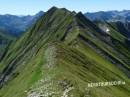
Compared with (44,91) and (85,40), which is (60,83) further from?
(85,40)

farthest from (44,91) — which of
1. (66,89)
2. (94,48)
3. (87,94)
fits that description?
(94,48)

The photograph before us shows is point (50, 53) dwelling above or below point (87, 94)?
above

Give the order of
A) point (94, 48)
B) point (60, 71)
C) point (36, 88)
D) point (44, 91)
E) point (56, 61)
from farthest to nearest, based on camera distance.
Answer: point (94, 48)
point (56, 61)
point (60, 71)
point (36, 88)
point (44, 91)

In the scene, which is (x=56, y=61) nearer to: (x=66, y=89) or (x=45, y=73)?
(x=45, y=73)

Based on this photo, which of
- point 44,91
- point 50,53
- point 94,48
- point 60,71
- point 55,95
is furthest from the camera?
point 94,48

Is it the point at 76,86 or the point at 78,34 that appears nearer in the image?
the point at 76,86

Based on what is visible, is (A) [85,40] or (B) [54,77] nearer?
(B) [54,77]

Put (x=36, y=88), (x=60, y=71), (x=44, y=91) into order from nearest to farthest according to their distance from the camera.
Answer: (x=44, y=91) → (x=36, y=88) → (x=60, y=71)

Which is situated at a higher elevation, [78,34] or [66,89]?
[78,34]

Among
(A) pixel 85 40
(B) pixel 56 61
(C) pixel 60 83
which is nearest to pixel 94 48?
(A) pixel 85 40
